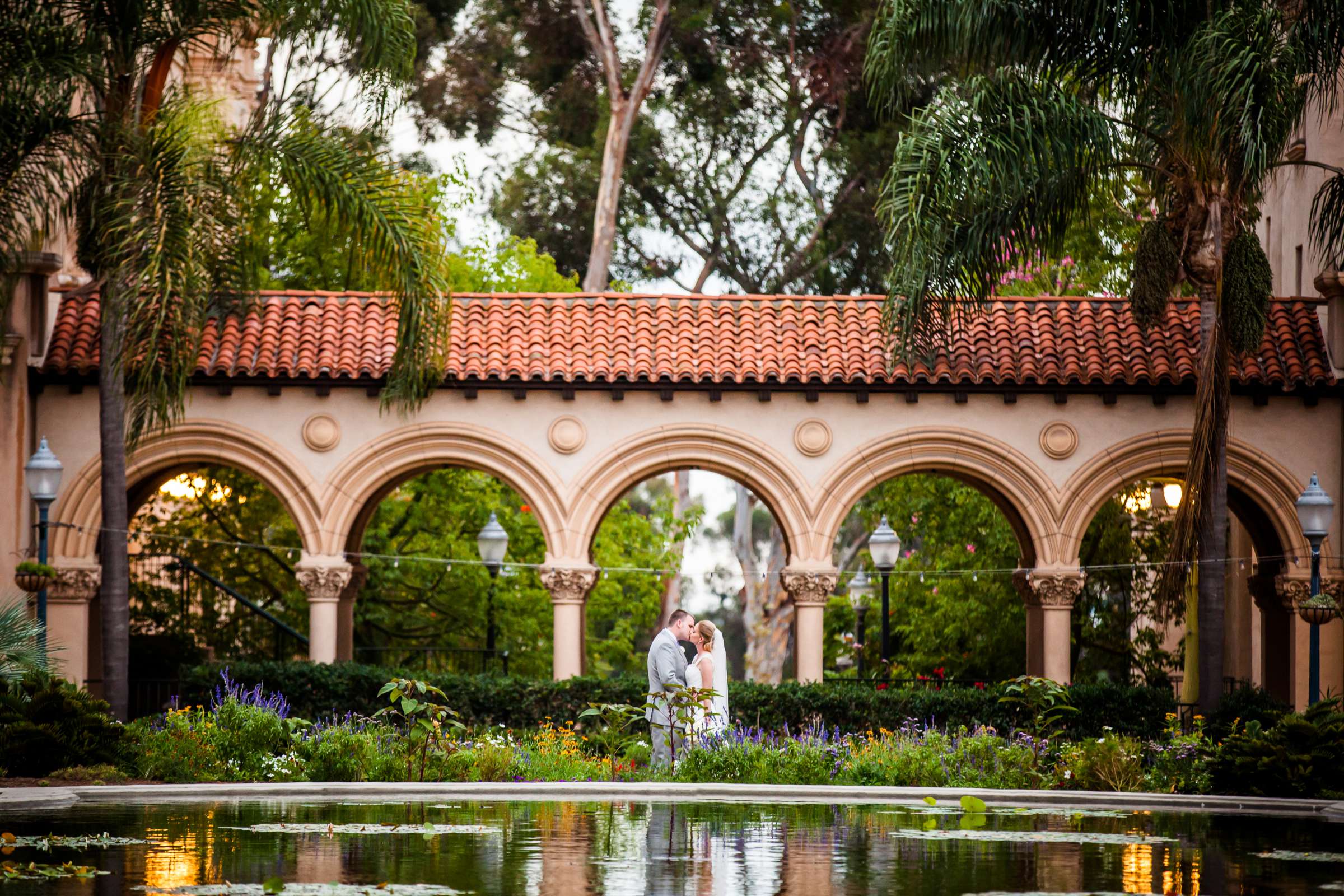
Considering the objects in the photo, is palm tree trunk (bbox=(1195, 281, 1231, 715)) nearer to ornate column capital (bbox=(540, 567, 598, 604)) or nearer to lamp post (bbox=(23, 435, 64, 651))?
ornate column capital (bbox=(540, 567, 598, 604))

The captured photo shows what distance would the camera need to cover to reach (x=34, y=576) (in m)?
16.3

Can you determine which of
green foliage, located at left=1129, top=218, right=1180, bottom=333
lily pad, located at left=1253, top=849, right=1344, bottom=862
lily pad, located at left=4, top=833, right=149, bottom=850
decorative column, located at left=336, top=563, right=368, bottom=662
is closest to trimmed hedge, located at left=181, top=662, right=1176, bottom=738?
decorative column, located at left=336, top=563, right=368, bottom=662

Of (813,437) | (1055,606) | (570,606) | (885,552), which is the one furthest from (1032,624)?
(570,606)

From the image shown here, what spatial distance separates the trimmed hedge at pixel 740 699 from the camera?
55.0 feet

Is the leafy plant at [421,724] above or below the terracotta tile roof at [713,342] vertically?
below

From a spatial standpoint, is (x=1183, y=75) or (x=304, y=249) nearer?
(x=1183, y=75)

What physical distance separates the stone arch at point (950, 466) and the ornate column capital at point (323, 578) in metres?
5.69

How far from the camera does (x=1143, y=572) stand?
1044 inches

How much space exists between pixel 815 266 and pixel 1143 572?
33.4 ft

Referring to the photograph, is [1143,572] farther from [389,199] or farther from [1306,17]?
[389,199]

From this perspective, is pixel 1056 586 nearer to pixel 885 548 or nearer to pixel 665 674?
pixel 885 548

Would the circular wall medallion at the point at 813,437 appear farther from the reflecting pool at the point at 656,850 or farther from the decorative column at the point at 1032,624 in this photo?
the reflecting pool at the point at 656,850

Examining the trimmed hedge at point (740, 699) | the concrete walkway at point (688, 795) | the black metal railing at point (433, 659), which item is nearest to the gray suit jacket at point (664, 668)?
the concrete walkway at point (688, 795)

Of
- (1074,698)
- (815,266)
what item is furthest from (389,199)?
(815,266)
